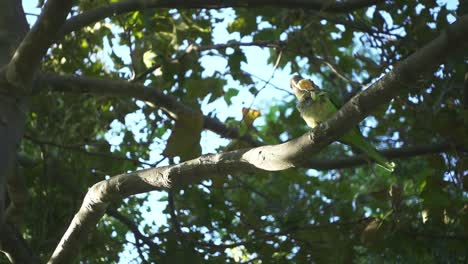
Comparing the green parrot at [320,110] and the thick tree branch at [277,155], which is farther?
the green parrot at [320,110]

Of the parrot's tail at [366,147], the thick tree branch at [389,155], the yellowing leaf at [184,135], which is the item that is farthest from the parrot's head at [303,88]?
the thick tree branch at [389,155]

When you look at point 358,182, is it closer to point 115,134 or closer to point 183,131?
point 115,134

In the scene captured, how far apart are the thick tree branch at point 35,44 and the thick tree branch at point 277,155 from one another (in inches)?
26.7

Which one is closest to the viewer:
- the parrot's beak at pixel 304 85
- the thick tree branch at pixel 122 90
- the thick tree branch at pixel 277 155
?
the thick tree branch at pixel 277 155

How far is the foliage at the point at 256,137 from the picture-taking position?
379cm

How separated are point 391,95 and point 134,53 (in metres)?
3.27

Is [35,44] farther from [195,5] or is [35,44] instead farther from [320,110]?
[195,5]

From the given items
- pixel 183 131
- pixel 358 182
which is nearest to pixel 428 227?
pixel 183 131

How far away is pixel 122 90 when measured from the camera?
417 cm

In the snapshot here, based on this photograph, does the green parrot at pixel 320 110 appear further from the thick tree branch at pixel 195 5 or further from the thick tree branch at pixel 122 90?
the thick tree branch at pixel 195 5

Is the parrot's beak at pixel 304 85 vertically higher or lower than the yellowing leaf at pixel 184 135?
higher

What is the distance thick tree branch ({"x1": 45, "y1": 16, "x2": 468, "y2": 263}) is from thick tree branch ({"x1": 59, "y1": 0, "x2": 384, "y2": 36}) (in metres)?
1.20

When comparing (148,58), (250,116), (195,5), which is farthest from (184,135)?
(148,58)

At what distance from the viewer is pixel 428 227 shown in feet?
13.8
